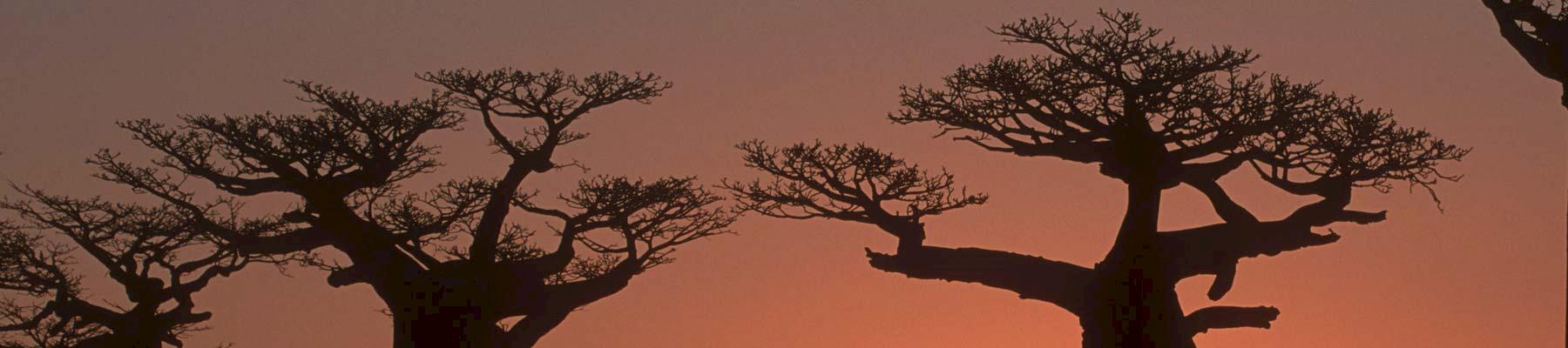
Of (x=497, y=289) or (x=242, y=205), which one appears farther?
(x=242, y=205)

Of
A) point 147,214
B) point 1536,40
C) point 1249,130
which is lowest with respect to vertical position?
point 1536,40

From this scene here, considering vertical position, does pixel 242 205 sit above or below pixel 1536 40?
above

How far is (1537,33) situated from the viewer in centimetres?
1845

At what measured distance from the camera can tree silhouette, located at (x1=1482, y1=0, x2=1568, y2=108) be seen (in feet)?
57.9

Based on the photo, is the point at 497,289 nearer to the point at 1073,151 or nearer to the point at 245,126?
the point at 245,126

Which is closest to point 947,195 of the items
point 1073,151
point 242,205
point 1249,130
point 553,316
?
point 1073,151

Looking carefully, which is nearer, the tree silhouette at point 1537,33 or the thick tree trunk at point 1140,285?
the tree silhouette at point 1537,33

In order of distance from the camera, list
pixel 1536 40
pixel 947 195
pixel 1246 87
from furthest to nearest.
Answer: pixel 947 195 < pixel 1246 87 < pixel 1536 40

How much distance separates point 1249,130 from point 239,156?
12798mm

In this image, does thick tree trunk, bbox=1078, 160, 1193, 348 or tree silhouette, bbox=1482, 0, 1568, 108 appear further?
thick tree trunk, bbox=1078, 160, 1193, 348

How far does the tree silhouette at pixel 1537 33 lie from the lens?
1764 cm

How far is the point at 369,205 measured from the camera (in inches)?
1077

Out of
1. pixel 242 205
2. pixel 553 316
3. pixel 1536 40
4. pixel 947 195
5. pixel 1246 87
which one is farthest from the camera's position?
pixel 242 205

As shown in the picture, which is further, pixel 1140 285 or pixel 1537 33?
pixel 1140 285
